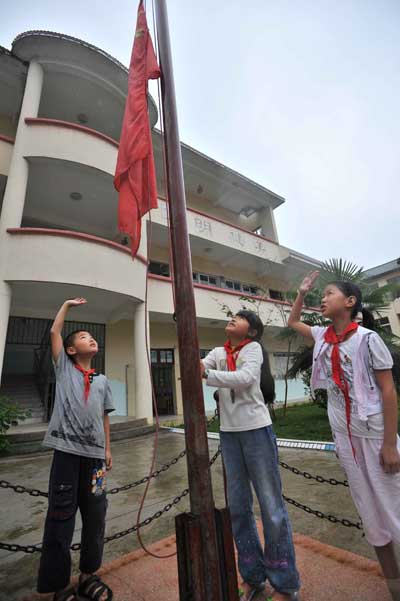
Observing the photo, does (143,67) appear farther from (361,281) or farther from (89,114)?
(89,114)

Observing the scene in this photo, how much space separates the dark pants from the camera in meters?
1.71

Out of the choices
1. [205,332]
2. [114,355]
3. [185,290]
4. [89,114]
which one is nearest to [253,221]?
[205,332]

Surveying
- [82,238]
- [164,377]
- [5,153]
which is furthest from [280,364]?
[5,153]

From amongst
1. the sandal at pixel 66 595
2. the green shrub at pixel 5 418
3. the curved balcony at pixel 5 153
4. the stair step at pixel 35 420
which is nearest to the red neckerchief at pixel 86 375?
the sandal at pixel 66 595

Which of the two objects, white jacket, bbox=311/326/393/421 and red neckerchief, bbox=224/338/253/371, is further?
red neckerchief, bbox=224/338/253/371

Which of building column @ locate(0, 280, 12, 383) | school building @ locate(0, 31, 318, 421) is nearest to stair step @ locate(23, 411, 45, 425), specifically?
school building @ locate(0, 31, 318, 421)

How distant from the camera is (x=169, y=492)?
3.69m

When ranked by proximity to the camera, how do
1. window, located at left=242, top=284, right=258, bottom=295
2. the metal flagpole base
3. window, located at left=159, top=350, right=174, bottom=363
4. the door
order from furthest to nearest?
window, located at left=242, top=284, right=258, bottom=295, window, located at left=159, top=350, right=174, bottom=363, the door, the metal flagpole base

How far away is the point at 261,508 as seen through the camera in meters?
1.69

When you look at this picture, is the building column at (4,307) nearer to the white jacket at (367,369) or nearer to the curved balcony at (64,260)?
the curved balcony at (64,260)

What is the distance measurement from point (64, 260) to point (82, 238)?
2.53ft

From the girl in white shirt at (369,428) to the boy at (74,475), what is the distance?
5.29 ft

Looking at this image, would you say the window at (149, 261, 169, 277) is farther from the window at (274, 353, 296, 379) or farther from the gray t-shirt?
the gray t-shirt

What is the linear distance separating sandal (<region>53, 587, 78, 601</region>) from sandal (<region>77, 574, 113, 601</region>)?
5 centimetres
